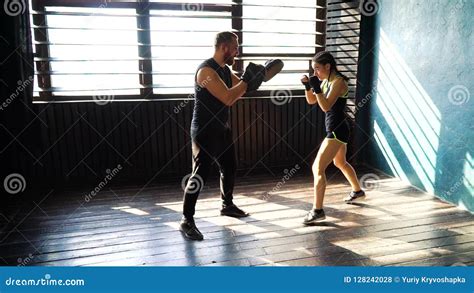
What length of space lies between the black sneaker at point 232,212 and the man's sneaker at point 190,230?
456 millimetres

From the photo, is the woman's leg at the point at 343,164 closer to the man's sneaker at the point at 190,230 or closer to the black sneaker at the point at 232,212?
the black sneaker at the point at 232,212

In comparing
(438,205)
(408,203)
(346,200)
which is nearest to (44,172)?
(346,200)

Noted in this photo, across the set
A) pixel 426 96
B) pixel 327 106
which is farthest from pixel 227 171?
pixel 426 96

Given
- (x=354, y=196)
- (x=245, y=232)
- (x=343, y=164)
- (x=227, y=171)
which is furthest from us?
(x=354, y=196)

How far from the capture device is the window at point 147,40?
13.4 ft

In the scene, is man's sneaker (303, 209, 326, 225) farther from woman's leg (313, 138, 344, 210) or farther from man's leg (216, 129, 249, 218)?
man's leg (216, 129, 249, 218)

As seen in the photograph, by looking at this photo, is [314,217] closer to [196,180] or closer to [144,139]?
[196,180]

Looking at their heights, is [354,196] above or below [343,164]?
below

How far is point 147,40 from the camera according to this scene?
4.29 metres

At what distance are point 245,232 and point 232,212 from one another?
383mm

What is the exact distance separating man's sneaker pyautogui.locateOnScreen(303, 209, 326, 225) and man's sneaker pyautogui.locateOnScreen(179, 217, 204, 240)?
3.06ft

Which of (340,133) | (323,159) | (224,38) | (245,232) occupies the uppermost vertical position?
(224,38)

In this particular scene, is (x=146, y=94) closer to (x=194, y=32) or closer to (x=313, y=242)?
(x=194, y=32)

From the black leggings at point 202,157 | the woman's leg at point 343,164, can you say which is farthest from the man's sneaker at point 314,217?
the black leggings at point 202,157
